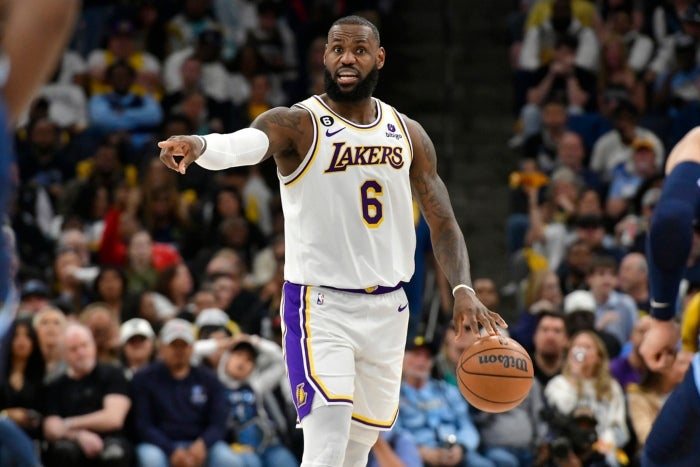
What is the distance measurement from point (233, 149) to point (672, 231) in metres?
Result: 1.83

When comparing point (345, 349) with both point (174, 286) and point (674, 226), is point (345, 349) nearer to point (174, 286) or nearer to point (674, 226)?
point (674, 226)

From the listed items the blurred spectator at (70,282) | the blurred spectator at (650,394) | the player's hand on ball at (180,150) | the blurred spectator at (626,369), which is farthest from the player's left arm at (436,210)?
the blurred spectator at (70,282)

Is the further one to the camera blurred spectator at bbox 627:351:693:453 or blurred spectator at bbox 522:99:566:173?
blurred spectator at bbox 522:99:566:173

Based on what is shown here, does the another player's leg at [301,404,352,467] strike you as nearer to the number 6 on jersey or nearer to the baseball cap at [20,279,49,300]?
the number 6 on jersey

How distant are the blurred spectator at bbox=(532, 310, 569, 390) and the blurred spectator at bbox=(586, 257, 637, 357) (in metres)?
0.80

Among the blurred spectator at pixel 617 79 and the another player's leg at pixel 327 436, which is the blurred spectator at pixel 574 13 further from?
the another player's leg at pixel 327 436

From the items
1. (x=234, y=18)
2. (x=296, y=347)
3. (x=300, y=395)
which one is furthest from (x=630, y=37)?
(x=300, y=395)

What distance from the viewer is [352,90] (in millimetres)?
5867

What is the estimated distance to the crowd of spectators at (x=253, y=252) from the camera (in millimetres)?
9781

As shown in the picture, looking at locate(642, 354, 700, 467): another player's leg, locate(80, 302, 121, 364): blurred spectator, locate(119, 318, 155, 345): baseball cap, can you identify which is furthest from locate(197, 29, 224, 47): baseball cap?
locate(642, 354, 700, 467): another player's leg

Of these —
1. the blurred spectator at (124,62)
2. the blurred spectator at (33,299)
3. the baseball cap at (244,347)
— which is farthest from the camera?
the blurred spectator at (124,62)

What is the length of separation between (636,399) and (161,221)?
17.3 ft

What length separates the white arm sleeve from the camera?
529cm

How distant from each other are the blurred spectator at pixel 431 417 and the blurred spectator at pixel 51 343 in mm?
2685
